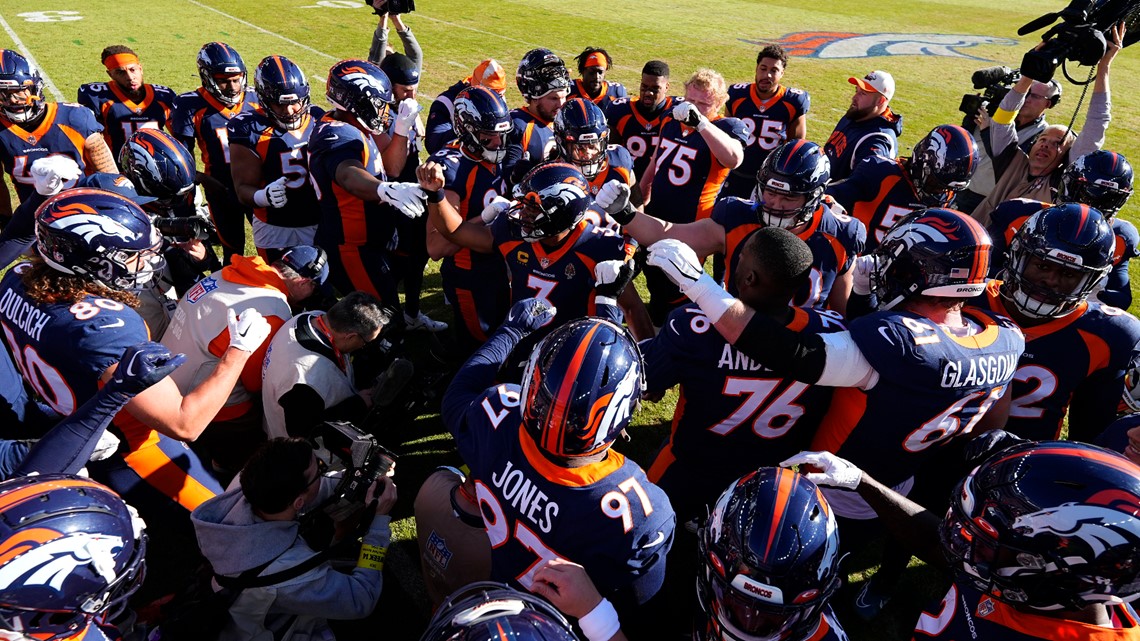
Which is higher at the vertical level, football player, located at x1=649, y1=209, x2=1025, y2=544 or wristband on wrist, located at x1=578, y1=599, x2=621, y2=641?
football player, located at x1=649, y1=209, x2=1025, y2=544

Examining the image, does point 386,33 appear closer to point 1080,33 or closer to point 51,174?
point 51,174

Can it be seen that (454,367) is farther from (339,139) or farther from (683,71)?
(683,71)

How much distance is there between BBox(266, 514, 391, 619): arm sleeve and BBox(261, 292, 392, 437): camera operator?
1162mm

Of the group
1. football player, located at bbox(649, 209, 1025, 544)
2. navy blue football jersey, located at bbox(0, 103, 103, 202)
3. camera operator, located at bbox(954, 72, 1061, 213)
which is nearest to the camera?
football player, located at bbox(649, 209, 1025, 544)

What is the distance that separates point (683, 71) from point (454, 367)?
55.6ft

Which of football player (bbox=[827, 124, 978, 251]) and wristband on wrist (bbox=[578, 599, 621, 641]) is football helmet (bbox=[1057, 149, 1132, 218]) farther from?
wristband on wrist (bbox=[578, 599, 621, 641])

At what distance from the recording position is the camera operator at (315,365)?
427cm

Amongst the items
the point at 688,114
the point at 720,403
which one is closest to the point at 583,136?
the point at 688,114

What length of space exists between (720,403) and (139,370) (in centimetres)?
263

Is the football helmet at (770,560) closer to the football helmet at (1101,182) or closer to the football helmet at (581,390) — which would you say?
the football helmet at (581,390)

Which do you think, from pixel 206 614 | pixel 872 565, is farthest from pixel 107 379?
pixel 872 565

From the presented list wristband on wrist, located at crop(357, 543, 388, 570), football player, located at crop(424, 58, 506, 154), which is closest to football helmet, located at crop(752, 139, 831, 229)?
wristband on wrist, located at crop(357, 543, 388, 570)

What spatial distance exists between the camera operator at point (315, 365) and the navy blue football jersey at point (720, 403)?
1799 mm

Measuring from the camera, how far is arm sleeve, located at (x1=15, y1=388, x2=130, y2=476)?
3168mm
